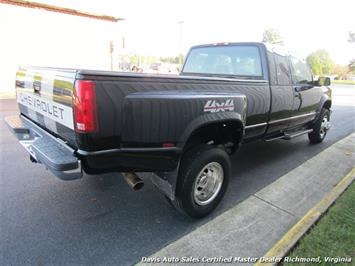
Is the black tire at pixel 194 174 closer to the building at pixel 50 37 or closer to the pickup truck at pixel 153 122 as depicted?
the pickup truck at pixel 153 122

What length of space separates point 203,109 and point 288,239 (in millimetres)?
1442

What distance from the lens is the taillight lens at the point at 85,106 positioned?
1987mm

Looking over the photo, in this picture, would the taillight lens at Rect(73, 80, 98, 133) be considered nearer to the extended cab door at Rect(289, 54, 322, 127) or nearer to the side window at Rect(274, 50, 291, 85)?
the side window at Rect(274, 50, 291, 85)

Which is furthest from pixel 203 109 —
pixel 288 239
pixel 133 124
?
pixel 288 239

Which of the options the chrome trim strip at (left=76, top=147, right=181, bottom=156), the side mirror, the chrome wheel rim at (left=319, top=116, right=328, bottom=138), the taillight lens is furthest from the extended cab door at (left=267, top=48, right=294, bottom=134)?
the taillight lens

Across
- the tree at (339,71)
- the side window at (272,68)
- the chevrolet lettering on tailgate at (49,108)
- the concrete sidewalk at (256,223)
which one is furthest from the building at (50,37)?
the tree at (339,71)

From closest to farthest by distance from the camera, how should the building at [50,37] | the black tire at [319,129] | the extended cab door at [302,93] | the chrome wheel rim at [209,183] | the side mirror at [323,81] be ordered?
the chrome wheel rim at [209,183] → the extended cab door at [302,93] → the side mirror at [323,81] → the black tire at [319,129] → the building at [50,37]

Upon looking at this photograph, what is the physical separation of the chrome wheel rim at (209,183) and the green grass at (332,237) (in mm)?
970

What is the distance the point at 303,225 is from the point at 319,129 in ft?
11.6

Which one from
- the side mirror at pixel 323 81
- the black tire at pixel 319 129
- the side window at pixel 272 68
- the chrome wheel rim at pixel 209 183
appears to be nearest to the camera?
the chrome wheel rim at pixel 209 183

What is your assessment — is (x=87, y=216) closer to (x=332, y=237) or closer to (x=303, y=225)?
(x=303, y=225)

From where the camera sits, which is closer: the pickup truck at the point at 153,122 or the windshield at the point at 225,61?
the pickup truck at the point at 153,122

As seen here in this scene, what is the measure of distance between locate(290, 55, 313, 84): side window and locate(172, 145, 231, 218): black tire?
241cm

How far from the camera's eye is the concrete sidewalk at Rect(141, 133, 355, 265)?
7.70 ft
